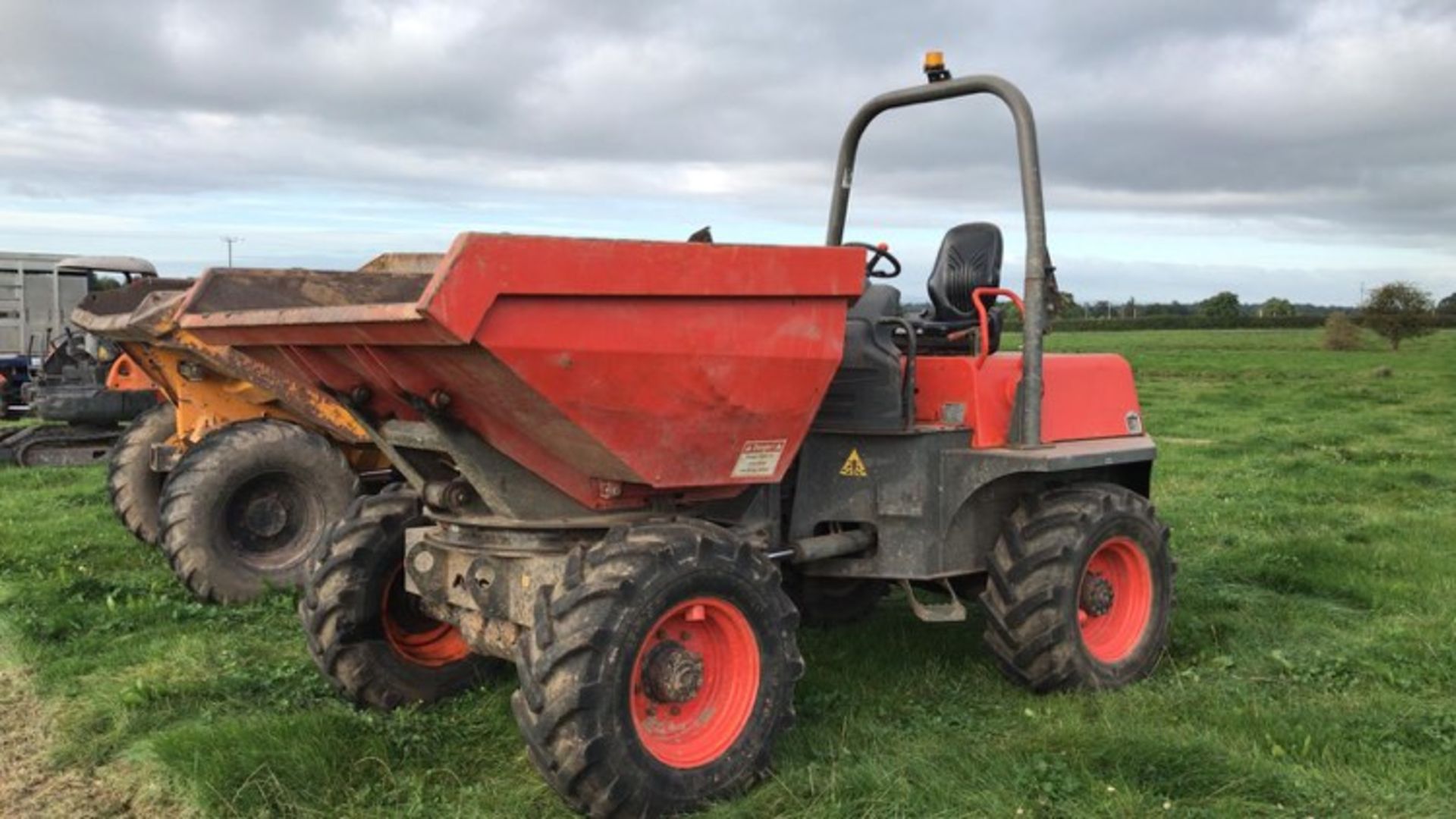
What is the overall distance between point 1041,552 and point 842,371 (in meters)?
1.13

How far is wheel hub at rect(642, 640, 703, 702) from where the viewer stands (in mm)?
4113

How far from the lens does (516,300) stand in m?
3.56

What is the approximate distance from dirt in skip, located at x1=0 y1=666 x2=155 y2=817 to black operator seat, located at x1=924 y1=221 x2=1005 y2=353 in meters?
3.82

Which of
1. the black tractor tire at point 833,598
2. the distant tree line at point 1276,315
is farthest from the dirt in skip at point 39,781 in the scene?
the distant tree line at point 1276,315

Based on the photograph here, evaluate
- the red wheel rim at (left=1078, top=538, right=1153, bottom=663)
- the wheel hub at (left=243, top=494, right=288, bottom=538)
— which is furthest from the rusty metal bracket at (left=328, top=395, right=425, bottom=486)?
the wheel hub at (left=243, top=494, right=288, bottom=538)

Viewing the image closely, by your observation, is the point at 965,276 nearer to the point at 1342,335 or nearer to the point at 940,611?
the point at 940,611

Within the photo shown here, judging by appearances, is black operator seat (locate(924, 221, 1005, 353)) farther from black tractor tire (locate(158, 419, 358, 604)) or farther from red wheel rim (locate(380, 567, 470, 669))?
black tractor tire (locate(158, 419, 358, 604))

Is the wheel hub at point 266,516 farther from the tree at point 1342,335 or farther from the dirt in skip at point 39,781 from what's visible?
the tree at point 1342,335

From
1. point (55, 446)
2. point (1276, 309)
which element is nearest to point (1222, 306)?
point (1276, 309)

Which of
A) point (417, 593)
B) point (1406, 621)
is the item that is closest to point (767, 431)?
point (417, 593)

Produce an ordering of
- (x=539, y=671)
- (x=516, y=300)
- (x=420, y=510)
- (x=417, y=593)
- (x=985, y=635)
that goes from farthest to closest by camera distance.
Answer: (x=985, y=635)
(x=420, y=510)
(x=417, y=593)
(x=539, y=671)
(x=516, y=300)

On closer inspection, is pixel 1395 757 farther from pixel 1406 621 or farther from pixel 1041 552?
pixel 1406 621

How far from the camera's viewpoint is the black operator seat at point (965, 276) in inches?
232

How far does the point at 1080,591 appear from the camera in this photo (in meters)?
5.51
